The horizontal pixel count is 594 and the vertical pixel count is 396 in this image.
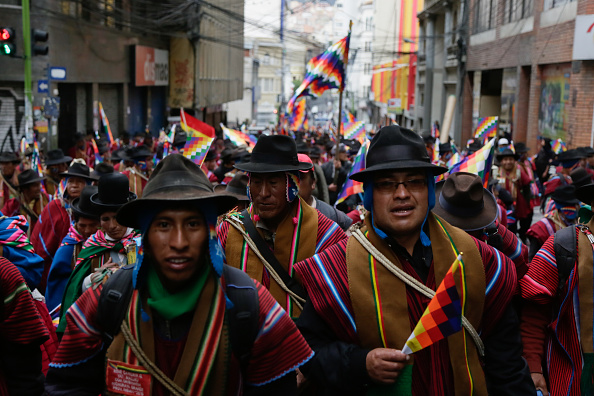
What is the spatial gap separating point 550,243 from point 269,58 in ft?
347

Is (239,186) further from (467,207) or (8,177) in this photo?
(8,177)

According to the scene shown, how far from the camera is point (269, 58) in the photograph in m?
108

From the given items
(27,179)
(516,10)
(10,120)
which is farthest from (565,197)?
(516,10)

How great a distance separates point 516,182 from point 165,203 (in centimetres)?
954

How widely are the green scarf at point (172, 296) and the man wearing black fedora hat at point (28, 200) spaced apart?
22.0 ft

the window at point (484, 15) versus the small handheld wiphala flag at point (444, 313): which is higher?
the window at point (484, 15)

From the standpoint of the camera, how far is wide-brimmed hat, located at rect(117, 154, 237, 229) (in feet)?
9.48

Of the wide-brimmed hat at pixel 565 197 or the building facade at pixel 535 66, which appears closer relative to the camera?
the wide-brimmed hat at pixel 565 197

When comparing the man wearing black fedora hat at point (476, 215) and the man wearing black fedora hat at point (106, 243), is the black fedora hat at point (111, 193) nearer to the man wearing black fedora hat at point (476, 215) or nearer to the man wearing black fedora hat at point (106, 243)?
the man wearing black fedora hat at point (106, 243)

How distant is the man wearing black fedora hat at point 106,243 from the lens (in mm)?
5180

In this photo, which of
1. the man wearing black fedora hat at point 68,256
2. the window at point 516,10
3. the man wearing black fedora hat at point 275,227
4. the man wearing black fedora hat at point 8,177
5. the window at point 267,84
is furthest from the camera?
the window at point 267,84

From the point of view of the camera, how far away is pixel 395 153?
3.37 meters

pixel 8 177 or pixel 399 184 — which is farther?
pixel 8 177

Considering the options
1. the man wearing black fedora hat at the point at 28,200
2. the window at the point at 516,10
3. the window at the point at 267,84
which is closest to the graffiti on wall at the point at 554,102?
the window at the point at 516,10
